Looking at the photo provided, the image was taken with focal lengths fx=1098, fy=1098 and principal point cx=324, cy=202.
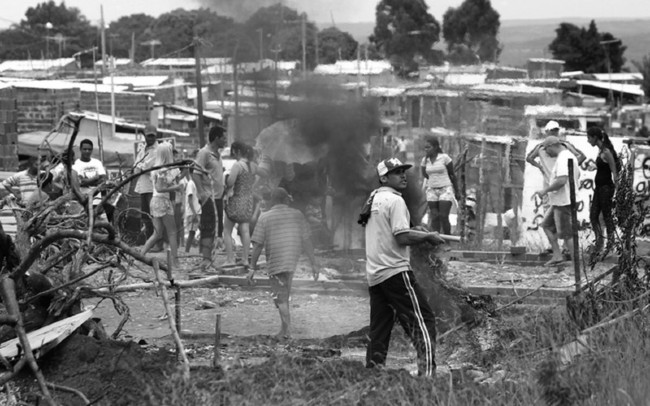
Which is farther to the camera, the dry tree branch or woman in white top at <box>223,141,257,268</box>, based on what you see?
woman in white top at <box>223,141,257,268</box>

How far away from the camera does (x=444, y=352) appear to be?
9.04 m

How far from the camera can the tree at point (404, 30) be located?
56.4m

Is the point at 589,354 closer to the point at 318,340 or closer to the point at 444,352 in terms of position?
the point at 444,352

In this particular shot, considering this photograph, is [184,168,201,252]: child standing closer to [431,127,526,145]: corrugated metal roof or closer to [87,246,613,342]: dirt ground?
[87,246,613,342]: dirt ground

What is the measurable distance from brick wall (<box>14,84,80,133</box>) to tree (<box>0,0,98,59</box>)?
46283mm

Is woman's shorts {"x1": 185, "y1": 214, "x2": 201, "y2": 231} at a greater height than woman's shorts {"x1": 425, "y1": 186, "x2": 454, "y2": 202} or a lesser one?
lesser

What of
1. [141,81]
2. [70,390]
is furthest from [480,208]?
[141,81]

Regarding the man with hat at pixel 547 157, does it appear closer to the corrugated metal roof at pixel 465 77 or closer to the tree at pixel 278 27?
the tree at pixel 278 27

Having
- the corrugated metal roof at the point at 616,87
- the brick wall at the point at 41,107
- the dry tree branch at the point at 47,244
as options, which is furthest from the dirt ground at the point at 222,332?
the corrugated metal roof at the point at 616,87

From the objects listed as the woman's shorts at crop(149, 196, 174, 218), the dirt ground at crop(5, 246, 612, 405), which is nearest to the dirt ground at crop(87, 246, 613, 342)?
the dirt ground at crop(5, 246, 612, 405)

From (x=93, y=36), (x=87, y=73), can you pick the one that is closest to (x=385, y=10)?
(x=87, y=73)

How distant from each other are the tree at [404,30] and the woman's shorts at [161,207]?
134 feet

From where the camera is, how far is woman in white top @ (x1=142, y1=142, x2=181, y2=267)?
44.1 feet

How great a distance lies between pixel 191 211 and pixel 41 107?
1754 cm
